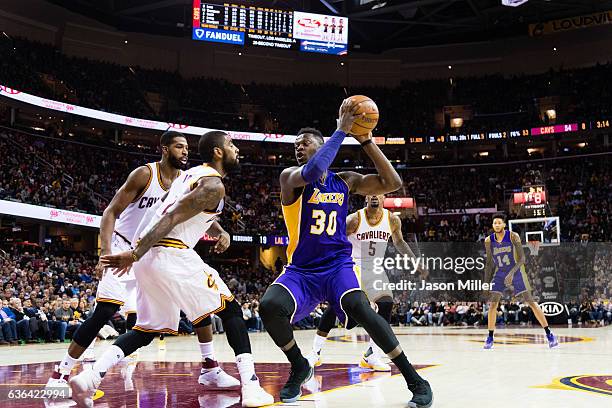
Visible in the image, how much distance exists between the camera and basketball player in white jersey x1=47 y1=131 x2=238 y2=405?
5.84m

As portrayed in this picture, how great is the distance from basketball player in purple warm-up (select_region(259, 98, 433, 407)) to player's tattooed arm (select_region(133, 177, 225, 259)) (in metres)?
0.60

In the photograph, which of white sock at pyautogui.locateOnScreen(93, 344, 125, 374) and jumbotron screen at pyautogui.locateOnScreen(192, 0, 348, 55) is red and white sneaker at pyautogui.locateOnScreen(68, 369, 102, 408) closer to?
white sock at pyautogui.locateOnScreen(93, 344, 125, 374)

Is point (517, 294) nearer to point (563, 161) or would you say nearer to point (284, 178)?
point (284, 178)

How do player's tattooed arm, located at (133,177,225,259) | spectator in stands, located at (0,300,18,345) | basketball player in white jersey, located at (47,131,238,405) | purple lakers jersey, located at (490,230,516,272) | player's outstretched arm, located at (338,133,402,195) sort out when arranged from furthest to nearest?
spectator in stands, located at (0,300,18,345) → purple lakers jersey, located at (490,230,516,272) → basketball player in white jersey, located at (47,131,238,405) → player's outstretched arm, located at (338,133,402,195) → player's tattooed arm, located at (133,177,225,259)

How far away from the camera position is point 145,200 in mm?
6277

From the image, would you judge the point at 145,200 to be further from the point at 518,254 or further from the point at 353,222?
the point at 518,254

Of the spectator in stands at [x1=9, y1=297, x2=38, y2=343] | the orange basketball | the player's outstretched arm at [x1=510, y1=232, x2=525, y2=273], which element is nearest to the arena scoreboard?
the player's outstretched arm at [x1=510, y1=232, x2=525, y2=273]

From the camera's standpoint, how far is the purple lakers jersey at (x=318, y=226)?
17.1ft

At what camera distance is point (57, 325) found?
16.0m

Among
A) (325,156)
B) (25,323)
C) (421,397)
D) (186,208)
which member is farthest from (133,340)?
(25,323)

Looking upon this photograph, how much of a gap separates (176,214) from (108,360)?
1.17m

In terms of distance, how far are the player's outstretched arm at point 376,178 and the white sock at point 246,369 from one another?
1.60m

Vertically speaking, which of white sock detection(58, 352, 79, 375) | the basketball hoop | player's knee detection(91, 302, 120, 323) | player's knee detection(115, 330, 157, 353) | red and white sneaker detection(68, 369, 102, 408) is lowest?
white sock detection(58, 352, 79, 375)
